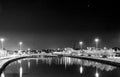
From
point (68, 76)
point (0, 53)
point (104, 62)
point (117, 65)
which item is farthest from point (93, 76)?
point (0, 53)

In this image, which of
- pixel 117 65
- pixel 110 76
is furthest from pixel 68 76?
pixel 117 65

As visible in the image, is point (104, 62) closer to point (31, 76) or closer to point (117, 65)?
point (117, 65)

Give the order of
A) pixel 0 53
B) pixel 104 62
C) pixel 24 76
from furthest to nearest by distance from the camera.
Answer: pixel 0 53 < pixel 104 62 < pixel 24 76

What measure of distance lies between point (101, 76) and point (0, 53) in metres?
48.1

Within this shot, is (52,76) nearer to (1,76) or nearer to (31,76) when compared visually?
(31,76)

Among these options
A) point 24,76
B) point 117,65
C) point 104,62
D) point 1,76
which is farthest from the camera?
point 104,62

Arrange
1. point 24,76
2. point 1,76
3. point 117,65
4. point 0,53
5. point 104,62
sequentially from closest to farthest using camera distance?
1. point 1,76
2. point 24,76
3. point 117,65
4. point 104,62
5. point 0,53

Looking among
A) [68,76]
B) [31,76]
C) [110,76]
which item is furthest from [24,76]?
[110,76]

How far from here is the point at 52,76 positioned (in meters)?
40.2

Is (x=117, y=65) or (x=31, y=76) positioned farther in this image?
(x=117, y=65)

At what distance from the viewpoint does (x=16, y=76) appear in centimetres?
3850

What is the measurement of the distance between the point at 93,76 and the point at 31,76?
10372 mm

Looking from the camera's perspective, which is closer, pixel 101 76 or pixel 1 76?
pixel 1 76

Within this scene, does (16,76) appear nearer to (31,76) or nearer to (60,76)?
(31,76)
